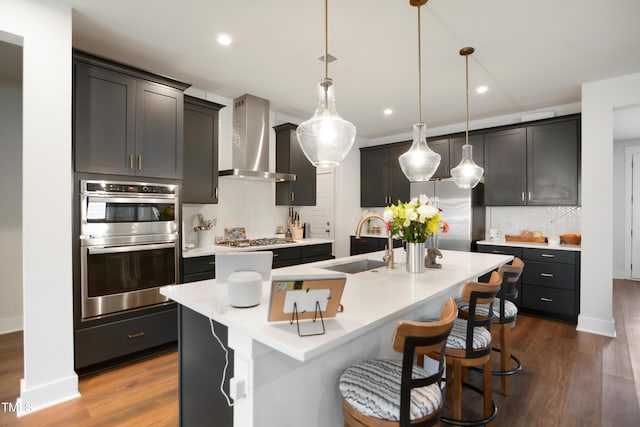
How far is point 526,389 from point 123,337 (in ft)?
10.6

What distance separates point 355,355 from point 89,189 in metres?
2.38

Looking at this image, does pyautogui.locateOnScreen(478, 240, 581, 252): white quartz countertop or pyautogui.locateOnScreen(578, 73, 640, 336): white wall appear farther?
pyautogui.locateOnScreen(478, 240, 581, 252): white quartz countertop

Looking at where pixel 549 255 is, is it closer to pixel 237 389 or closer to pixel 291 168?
pixel 291 168

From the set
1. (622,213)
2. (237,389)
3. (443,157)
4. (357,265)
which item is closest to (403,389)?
(237,389)

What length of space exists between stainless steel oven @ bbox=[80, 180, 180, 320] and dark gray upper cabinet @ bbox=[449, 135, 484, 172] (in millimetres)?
4013

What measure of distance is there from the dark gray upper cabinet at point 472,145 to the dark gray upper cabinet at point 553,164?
1.97 feet

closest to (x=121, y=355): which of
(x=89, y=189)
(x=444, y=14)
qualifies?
(x=89, y=189)

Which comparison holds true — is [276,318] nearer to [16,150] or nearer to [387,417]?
[387,417]

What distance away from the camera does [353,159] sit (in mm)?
5996

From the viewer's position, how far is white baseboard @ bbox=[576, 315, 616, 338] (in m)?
3.46

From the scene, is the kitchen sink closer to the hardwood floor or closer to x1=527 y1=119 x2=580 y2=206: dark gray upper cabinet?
the hardwood floor

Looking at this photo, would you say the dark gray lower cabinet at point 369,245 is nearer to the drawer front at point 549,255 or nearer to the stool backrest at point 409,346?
the drawer front at point 549,255

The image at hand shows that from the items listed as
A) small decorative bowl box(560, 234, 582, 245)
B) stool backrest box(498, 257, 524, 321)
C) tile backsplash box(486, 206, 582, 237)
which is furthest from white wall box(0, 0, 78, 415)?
small decorative bowl box(560, 234, 582, 245)

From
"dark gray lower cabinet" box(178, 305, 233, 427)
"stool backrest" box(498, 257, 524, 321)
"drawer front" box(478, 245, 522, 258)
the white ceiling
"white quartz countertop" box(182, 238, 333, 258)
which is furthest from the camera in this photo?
"drawer front" box(478, 245, 522, 258)
